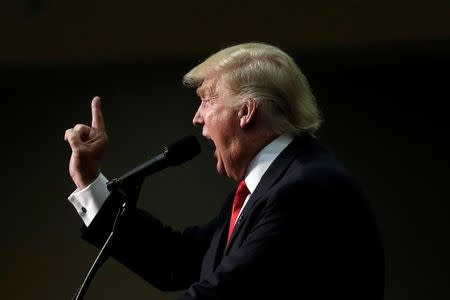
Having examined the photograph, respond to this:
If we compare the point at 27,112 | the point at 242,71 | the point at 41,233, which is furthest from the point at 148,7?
the point at 242,71

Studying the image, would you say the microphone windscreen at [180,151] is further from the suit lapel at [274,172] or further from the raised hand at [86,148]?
the raised hand at [86,148]

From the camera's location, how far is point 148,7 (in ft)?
10.8

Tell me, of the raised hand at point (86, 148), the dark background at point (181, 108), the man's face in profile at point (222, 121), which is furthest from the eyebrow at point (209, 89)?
the dark background at point (181, 108)

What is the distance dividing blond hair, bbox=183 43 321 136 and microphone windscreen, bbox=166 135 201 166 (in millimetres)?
153

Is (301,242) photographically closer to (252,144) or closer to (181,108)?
(252,144)

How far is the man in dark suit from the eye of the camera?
1440 millimetres

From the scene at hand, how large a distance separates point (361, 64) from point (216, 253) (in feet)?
6.05

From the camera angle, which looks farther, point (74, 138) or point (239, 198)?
point (74, 138)

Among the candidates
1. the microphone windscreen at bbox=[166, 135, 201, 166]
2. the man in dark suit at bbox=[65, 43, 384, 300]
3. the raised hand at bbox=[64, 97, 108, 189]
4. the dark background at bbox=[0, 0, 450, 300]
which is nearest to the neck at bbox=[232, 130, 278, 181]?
the man in dark suit at bbox=[65, 43, 384, 300]

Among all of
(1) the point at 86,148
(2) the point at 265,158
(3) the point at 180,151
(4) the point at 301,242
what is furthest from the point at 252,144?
(1) the point at 86,148

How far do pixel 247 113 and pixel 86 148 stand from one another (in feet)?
1.47

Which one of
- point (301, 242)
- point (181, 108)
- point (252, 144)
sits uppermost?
point (252, 144)

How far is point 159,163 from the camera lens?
1.63 meters

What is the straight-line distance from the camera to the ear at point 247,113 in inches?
67.2
